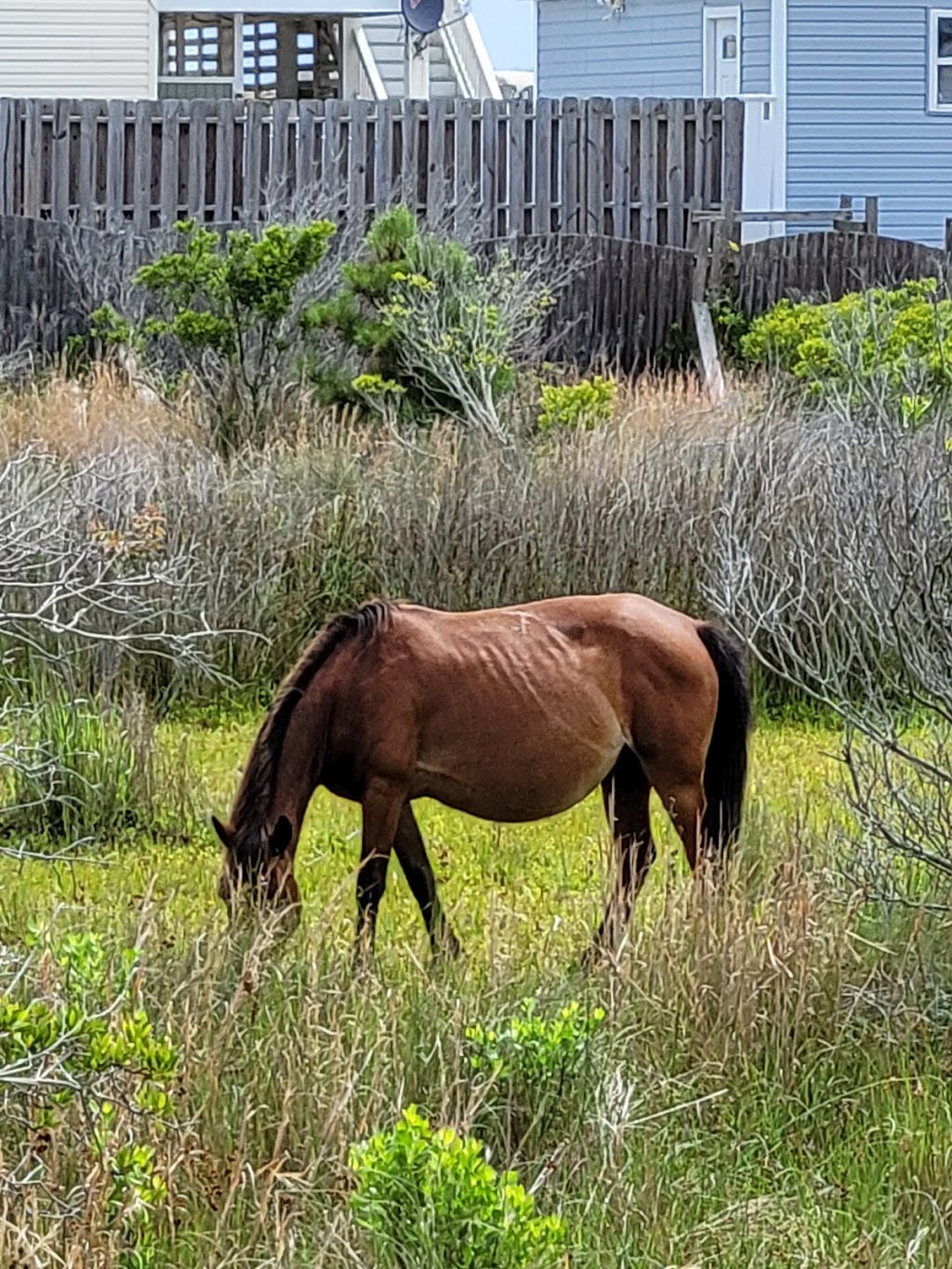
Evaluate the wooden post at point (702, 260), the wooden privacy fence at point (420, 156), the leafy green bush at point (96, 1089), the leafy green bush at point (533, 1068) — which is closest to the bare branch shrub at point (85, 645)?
the leafy green bush at point (96, 1089)

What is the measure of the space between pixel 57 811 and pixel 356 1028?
3929mm

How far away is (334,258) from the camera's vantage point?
61.4 feet

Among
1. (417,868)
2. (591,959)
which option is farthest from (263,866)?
(591,959)

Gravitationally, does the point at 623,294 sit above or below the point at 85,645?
above

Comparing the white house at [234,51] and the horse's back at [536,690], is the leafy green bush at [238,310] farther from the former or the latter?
the white house at [234,51]

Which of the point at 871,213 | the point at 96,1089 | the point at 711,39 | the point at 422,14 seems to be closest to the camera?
the point at 96,1089

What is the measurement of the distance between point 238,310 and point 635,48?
62.9ft

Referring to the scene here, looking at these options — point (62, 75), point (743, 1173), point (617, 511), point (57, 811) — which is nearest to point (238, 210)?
point (62, 75)

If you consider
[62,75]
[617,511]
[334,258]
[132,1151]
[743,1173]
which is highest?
[62,75]

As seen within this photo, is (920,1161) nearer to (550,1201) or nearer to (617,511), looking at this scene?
(550,1201)

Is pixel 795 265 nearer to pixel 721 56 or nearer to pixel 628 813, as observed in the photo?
pixel 721 56

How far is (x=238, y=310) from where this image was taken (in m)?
14.8

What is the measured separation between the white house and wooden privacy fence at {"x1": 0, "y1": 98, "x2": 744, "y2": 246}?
5.71 m

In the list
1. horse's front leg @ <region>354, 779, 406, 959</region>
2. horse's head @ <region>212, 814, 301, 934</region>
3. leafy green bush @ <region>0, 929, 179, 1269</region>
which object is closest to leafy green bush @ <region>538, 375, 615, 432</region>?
horse's front leg @ <region>354, 779, 406, 959</region>
